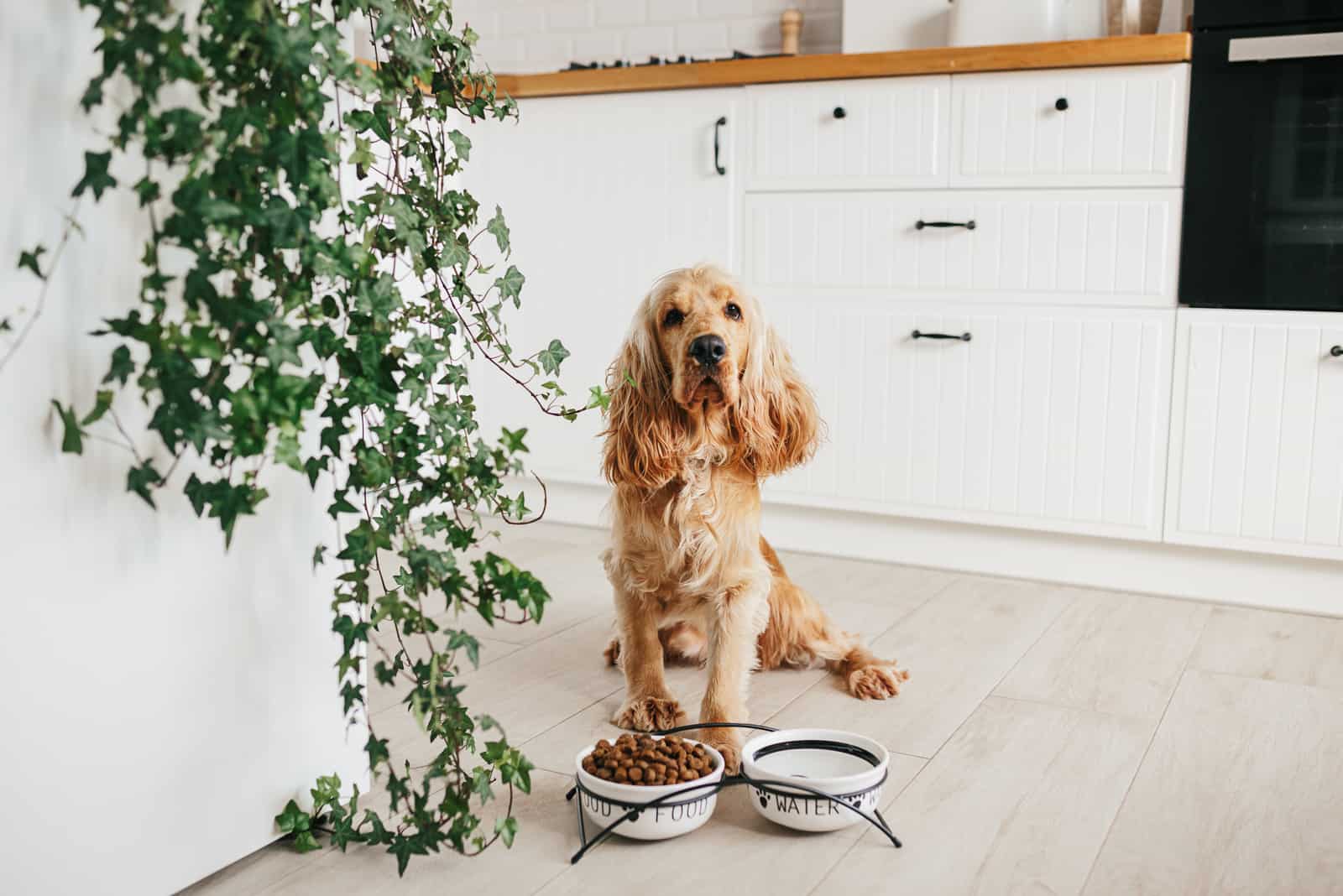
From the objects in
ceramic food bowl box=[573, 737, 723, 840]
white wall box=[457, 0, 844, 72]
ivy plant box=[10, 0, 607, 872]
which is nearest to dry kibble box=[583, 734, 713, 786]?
ceramic food bowl box=[573, 737, 723, 840]

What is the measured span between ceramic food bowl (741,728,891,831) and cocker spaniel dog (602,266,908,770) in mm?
183

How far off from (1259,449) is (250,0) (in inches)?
89.3

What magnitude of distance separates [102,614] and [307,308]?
41cm

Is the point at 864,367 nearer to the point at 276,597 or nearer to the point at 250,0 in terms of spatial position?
the point at 276,597

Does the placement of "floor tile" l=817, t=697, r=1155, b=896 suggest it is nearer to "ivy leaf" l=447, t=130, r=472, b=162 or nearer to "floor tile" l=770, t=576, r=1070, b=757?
"floor tile" l=770, t=576, r=1070, b=757

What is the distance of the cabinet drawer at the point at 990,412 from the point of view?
2703mm

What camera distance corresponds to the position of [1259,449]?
2592 mm

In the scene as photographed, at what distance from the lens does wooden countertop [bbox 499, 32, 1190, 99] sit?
8.50 ft

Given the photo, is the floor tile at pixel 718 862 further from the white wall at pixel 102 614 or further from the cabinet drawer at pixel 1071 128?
the cabinet drawer at pixel 1071 128

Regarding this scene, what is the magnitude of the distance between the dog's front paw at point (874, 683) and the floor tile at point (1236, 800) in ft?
1.45

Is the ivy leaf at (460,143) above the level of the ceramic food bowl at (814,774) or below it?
above

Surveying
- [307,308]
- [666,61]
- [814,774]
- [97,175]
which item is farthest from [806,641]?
[666,61]

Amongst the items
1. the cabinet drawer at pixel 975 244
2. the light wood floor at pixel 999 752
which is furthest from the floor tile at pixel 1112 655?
the cabinet drawer at pixel 975 244

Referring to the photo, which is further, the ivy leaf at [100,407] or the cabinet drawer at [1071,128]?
the cabinet drawer at [1071,128]
